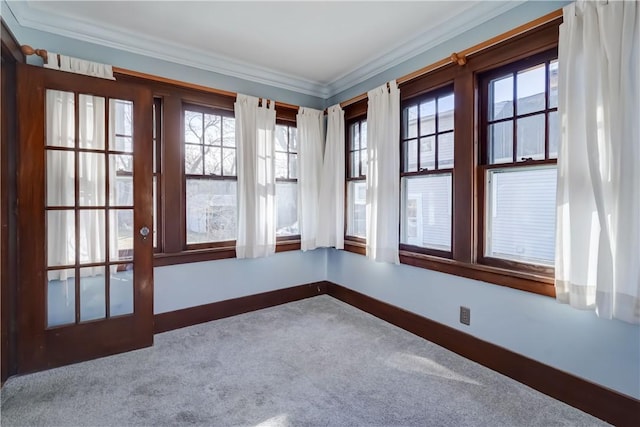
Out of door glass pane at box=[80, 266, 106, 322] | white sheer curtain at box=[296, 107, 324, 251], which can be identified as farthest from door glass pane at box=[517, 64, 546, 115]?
door glass pane at box=[80, 266, 106, 322]

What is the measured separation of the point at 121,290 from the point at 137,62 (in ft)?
6.68

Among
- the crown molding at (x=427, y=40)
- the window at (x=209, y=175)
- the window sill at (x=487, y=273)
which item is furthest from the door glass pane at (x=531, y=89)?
the window at (x=209, y=175)

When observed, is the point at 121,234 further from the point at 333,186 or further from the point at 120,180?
the point at 333,186

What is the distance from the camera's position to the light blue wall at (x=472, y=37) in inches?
81.7

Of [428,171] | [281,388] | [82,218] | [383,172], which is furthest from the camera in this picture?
[383,172]

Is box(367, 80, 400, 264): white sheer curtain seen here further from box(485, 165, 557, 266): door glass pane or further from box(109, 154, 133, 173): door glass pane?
box(109, 154, 133, 173): door glass pane

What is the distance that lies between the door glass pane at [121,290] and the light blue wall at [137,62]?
1762 millimetres

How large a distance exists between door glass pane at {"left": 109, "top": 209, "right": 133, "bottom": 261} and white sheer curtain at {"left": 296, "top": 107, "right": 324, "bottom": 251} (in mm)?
1805

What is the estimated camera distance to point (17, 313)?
223 cm

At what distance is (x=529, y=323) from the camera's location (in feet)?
6.97

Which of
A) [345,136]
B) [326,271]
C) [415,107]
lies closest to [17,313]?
[326,271]

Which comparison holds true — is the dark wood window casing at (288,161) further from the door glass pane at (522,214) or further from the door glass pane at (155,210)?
the door glass pane at (522,214)

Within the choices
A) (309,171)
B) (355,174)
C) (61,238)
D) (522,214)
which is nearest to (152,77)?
(61,238)

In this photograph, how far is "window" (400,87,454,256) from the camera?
2.75 metres
